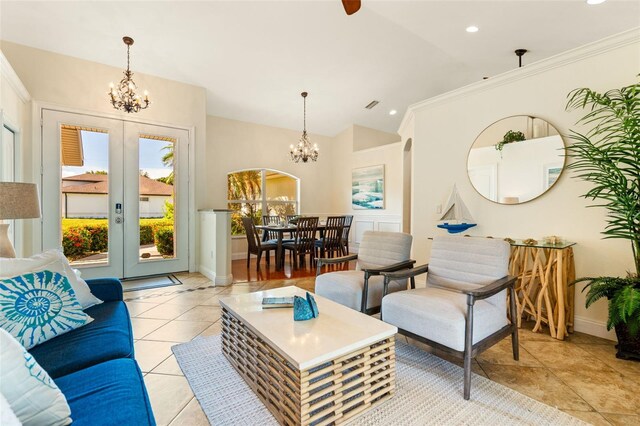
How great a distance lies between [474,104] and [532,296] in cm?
219

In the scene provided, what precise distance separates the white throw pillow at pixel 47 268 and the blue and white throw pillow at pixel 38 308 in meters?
0.05

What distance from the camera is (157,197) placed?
4805mm

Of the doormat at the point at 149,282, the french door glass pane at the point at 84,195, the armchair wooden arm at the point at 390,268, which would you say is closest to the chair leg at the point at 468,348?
the armchair wooden arm at the point at 390,268

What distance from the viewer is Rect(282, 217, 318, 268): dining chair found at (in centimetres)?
539

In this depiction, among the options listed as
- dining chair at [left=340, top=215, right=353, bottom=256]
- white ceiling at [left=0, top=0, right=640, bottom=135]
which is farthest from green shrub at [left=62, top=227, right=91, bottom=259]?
dining chair at [left=340, top=215, right=353, bottom=256]

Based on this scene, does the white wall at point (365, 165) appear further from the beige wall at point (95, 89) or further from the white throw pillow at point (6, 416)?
the white throw pillow at point (6, 416)

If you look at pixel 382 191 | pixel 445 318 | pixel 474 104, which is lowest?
pixel 445 318

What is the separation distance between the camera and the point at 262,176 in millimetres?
6996

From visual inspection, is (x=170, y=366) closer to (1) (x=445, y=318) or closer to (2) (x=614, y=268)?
(1) (x=445, y=318)

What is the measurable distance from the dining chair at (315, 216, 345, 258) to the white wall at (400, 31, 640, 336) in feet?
6.12

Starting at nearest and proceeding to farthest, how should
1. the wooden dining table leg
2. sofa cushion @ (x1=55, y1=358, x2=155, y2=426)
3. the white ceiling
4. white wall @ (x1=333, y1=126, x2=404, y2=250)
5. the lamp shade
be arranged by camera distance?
sofa cushion @ (x1=55, y1=358, x2=155, y2=426) → the lamp shade → the white ceiling → the wooden dining table leg → white wall @ (x1=333, y1=126, x2=404, y2=250)

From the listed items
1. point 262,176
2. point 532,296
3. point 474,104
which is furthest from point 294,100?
point 532,296

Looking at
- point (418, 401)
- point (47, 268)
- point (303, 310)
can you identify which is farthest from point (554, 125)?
point (47, 268)

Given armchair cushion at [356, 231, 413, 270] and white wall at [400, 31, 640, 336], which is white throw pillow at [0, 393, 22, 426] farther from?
white wall at [400, 31, 640, 336]
